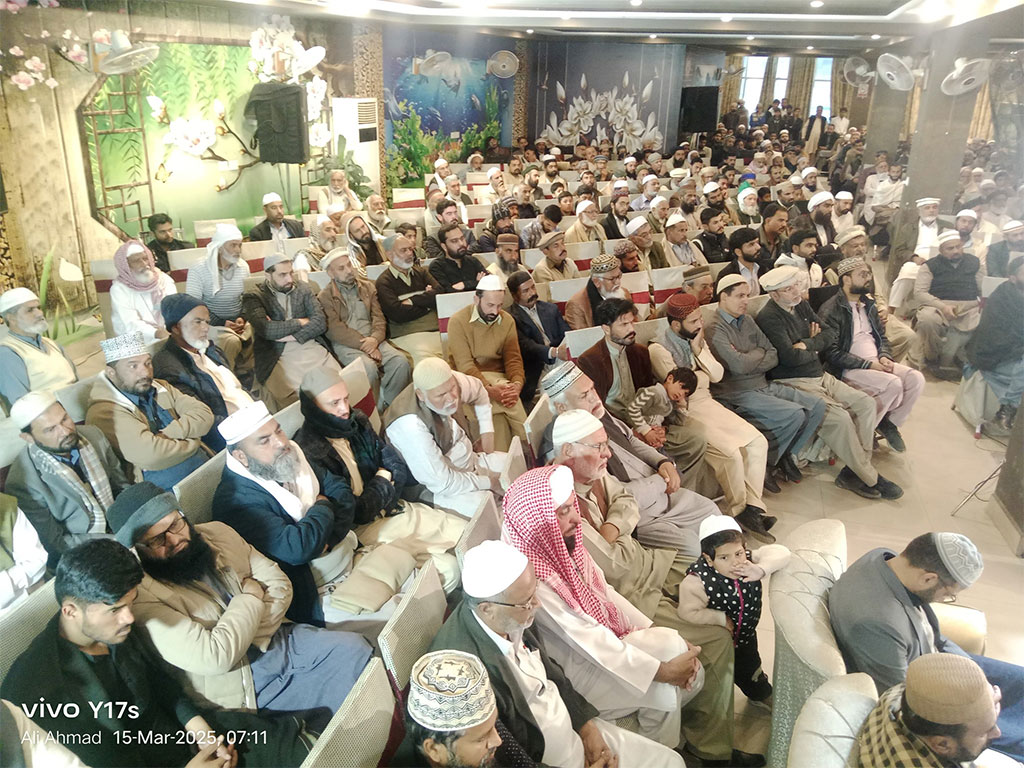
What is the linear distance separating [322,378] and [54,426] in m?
0.92

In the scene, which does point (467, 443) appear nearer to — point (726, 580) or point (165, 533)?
point (726, 580)

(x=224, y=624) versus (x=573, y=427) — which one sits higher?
(x=573, y=427)

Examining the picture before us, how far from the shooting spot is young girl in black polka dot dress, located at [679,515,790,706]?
2447 mm

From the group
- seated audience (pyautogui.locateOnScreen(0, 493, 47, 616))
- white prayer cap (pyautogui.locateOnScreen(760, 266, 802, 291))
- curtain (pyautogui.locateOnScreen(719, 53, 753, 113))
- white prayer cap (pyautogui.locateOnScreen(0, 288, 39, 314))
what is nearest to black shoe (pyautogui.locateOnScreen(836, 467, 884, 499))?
white prayer cap (pyautogui.locateOnScreen(760, 266, 802, 291))

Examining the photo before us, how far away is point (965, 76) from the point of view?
25.4 feet

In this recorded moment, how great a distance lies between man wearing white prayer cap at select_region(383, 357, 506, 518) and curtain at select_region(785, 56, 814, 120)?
19793 millimetres

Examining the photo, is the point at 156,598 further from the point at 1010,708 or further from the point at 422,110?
the point at 422,110

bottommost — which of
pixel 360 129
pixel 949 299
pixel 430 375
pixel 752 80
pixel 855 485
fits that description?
pixel 855 485

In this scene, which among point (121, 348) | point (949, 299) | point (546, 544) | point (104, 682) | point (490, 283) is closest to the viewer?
point (104, 682)

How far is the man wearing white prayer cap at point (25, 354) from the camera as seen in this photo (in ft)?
11.0

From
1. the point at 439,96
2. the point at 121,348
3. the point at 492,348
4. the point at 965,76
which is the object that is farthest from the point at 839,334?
the point at 439,96

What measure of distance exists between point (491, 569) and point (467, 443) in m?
1.30

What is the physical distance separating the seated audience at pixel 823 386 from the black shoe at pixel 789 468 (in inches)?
8.8

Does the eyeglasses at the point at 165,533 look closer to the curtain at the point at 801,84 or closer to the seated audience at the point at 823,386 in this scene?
the seated audience at the point at 823,386
